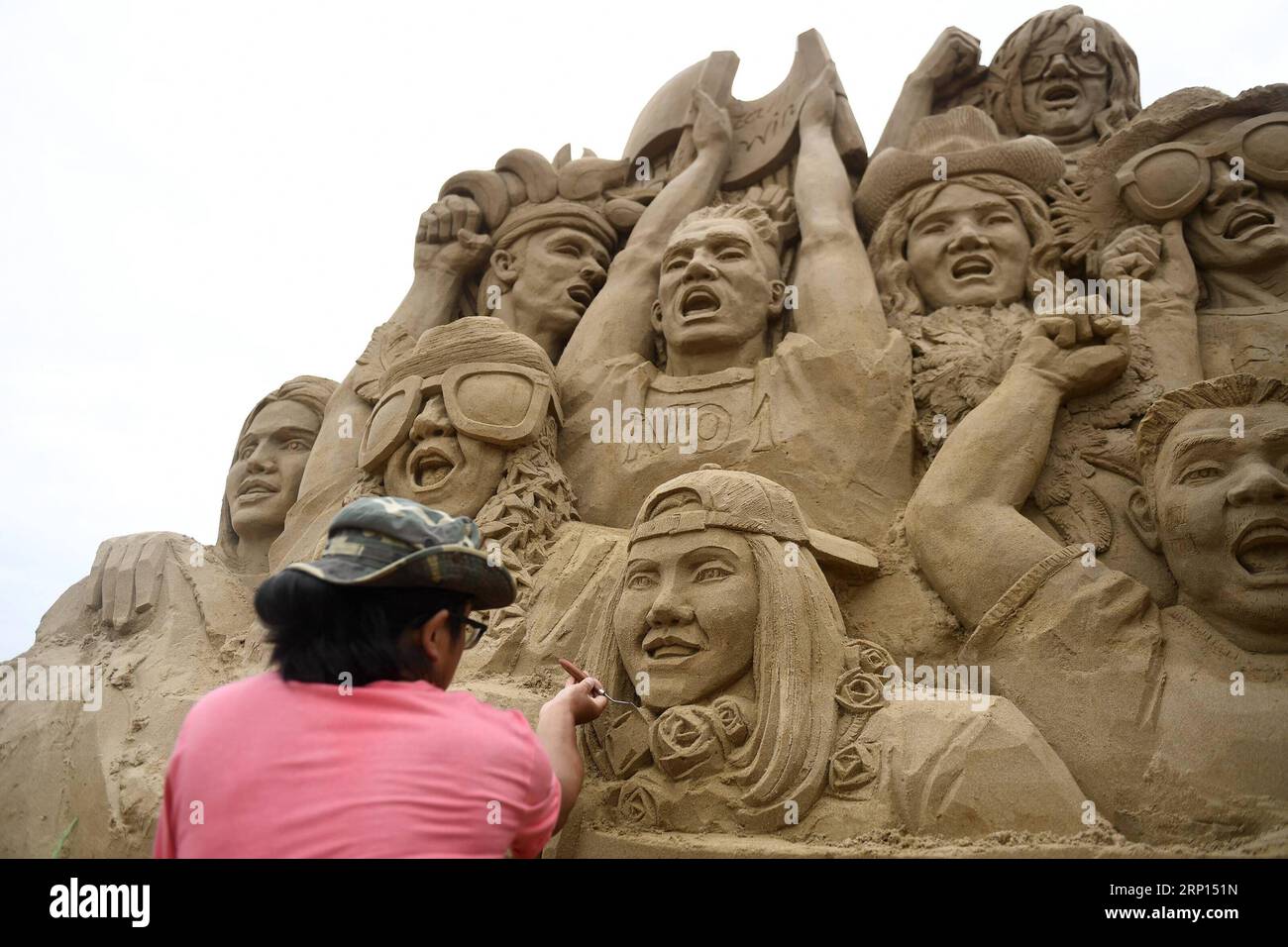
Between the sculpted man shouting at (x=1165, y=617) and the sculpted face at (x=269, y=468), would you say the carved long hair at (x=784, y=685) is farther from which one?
the sculpted face at (x=269, y=468)

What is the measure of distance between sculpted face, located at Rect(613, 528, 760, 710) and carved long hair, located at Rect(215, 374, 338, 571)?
3.12m

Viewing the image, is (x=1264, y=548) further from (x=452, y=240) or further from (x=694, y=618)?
(x=452, y=240)

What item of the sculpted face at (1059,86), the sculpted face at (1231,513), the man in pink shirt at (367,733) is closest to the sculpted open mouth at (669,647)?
the man in pink shirt at (367,733)

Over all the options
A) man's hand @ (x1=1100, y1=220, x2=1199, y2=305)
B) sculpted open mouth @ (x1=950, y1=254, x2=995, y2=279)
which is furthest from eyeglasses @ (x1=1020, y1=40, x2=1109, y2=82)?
sculpted open mouth @ (x1=950, y1=254, x2=995, y2=279)

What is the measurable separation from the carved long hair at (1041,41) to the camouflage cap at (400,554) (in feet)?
18.2

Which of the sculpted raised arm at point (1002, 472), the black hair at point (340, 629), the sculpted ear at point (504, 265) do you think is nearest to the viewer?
the black hair at point (340, 629)

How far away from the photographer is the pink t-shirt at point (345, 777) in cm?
231

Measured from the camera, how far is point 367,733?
2.42 m

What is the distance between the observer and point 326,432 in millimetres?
6422

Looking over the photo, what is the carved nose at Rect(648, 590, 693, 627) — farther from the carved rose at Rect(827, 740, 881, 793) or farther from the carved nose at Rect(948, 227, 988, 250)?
the carved nose at Rect(948, 227, 988, 250)

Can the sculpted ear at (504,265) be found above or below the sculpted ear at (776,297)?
above

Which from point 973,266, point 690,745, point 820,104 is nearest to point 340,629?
point 690,745

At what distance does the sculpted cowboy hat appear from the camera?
6.26 metres
